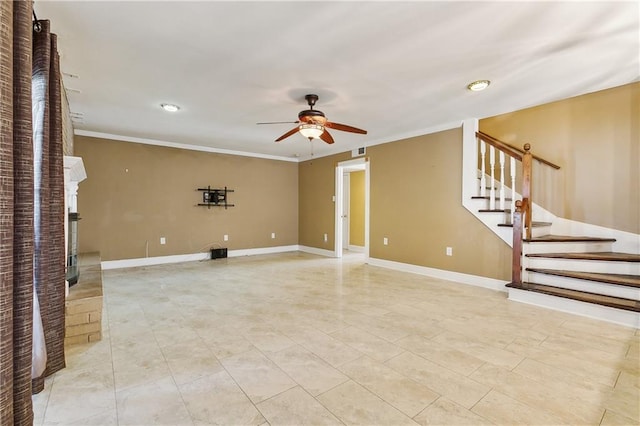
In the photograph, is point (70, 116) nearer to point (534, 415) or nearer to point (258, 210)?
point (258, 210)

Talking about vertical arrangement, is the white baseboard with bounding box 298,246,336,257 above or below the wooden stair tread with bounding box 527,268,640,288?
below

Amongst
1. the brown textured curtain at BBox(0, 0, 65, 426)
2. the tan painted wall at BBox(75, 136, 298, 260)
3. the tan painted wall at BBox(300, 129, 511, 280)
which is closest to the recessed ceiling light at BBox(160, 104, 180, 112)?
the brown textured curtain at BBox(0, 0, 65, 426)

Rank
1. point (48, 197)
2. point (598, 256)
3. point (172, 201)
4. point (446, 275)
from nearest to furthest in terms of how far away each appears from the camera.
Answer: point (48, 197) < point (598, 256) < point (446, 275) < point (172, 201)

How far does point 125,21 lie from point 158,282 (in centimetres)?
332

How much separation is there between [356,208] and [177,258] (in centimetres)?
441

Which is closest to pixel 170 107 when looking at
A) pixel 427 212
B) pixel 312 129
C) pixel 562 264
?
pixel 312 129

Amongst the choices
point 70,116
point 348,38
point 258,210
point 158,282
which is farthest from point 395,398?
point 258,210

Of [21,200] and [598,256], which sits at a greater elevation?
[21,200]

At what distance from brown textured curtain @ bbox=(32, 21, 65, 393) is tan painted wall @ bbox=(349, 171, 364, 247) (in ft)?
21.1

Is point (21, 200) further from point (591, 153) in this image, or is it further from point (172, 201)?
point (591, 153)

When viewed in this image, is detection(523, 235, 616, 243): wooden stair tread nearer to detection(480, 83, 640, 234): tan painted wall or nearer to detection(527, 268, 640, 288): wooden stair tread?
detection(480, 83, 640, 234): tan painted wall

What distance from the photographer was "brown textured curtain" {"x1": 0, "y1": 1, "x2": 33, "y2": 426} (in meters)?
1.16

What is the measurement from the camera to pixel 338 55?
8.08 feet

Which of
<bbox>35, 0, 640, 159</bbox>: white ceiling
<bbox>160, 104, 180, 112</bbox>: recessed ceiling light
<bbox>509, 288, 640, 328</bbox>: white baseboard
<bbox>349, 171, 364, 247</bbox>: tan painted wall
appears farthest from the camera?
<bbox>349, 171, 364, 247</bbox>: tan painted wall
